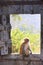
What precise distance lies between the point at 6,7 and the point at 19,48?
23.7 inches

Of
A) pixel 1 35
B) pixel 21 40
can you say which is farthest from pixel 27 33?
pixel 1 35

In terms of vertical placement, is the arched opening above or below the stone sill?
above

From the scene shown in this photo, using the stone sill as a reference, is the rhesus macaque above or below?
above

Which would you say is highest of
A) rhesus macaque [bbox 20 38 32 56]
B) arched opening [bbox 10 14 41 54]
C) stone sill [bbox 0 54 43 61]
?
arched opening [bbox 10 14 41 54]

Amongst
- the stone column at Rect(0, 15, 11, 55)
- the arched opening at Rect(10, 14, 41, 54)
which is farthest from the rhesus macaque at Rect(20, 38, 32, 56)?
the stone column at Rect(0, 15, 11, 55)

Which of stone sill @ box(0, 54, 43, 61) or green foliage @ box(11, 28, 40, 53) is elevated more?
green foliage @ box(11, 28, 40, 53)

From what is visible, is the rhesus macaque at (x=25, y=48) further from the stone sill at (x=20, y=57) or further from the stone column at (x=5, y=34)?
the stone column at (x=5, y=34)

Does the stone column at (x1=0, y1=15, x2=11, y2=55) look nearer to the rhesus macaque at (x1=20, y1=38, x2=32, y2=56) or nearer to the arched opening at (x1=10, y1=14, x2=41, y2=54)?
the arched opening at (x1=10, y1=14, x2=41, y2=54)

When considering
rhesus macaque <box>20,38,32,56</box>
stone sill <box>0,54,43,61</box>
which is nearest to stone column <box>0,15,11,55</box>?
stone sill <box>0,54,43,61</box>

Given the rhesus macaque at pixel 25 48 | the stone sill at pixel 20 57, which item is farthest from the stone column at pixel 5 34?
the rhesus macaque at pixel 25 48

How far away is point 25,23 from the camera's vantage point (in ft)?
10.7

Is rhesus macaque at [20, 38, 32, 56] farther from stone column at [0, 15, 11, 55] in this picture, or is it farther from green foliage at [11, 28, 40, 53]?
stone column at [0, 15, 11, 55]

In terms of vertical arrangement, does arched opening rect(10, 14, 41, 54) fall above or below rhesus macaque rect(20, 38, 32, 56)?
above

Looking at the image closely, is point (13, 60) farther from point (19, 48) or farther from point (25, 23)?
point (25, 23)
